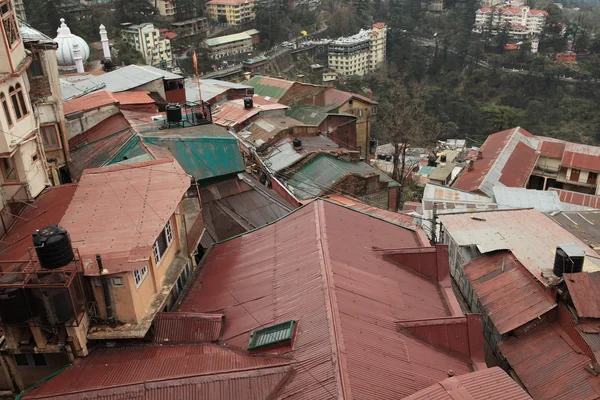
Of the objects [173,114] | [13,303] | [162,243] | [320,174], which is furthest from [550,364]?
[173,114]

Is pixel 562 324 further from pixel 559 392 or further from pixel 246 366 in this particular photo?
pixel 246 366

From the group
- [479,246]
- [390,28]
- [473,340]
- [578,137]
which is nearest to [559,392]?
[473,340]

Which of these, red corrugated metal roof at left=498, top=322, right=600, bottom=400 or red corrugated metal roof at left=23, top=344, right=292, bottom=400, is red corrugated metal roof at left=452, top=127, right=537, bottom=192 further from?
red corrugated metal roof at left=23, top=344, right=292, bottom=400

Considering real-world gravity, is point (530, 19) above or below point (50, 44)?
below

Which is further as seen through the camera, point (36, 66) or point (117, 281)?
point (36, 66)

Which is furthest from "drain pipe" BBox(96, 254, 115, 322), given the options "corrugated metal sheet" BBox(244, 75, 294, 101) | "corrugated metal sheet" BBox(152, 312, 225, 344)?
"corrugated metal sheet" BBox(244, 75, 294, 101)

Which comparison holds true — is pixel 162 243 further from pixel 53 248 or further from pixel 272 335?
pixel 272 335
